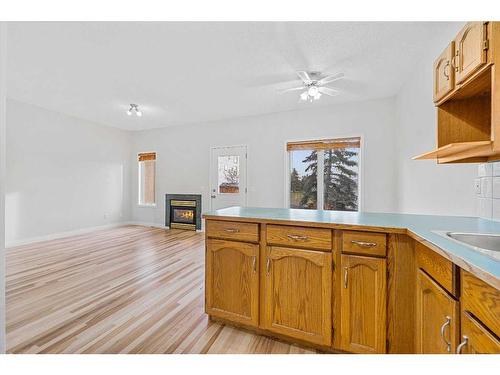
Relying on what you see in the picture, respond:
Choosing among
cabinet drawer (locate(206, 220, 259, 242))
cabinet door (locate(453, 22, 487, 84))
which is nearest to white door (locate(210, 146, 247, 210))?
cabinet drawer (locate(206, 220, 259, 242))

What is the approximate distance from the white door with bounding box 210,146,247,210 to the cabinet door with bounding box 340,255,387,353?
3.95 metres

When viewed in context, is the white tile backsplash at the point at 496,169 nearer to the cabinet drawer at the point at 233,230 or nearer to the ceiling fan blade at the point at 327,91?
the cabinet drawer at the point at 233,230

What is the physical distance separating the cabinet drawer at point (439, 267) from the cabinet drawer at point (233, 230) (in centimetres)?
94

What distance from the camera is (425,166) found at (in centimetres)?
281

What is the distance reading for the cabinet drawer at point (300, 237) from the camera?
148 cm

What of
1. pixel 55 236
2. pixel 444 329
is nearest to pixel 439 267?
pixel 444 329

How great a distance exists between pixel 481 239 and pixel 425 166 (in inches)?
71.9

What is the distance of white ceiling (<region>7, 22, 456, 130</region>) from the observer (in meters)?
2.33

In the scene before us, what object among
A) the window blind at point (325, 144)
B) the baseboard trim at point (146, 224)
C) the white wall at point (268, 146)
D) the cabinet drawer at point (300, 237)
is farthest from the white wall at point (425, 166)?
the baseboard trim at point (146, 224)

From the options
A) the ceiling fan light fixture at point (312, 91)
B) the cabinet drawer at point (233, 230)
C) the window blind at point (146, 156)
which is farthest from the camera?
the window blind at point (146, 156)

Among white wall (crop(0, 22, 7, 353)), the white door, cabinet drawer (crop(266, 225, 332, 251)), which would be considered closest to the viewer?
white wall (crop(0, 22, 7, 353))

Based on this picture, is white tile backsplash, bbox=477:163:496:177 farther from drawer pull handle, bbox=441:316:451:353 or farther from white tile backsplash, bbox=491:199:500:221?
drawer pull handle, bbox=441:316:451:353
